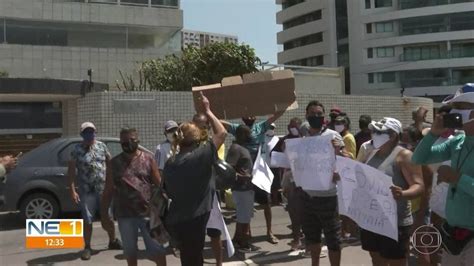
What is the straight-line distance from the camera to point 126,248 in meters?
5.48

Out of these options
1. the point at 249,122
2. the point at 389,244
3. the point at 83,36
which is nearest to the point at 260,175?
the point at 249,122

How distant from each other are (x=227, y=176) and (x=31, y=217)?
573 cm

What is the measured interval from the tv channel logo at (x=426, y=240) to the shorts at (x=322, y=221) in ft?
2.58

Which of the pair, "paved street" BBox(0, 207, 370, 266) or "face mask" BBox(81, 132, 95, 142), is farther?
"face mask" BBox(81, 132, 95, 142)

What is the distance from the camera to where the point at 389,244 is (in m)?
4.50

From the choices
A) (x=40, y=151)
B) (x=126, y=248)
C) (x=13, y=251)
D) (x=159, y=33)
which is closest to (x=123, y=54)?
(x=159, y=33)

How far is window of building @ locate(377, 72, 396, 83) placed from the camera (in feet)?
200

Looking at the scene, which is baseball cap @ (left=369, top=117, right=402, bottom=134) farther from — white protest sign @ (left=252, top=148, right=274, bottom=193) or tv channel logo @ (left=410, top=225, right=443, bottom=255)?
white protest sign @ (left=252, top=148, right=274, bottom=193)

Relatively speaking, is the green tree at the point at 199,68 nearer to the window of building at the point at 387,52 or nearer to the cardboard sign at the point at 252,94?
the cardboard sign at the point at 252,94

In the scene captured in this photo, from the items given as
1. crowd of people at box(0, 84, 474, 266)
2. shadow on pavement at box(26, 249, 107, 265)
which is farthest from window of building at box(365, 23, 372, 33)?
shadow on pavement at box(26, 249, 107, 265)

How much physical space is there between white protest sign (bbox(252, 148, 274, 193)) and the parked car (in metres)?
3.69

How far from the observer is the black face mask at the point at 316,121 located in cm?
549

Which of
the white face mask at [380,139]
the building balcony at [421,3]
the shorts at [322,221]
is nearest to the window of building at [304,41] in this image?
the building balcony at [421,3]

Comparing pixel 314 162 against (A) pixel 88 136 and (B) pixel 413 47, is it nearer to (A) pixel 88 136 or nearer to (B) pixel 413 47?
(A) pixel 88 136
